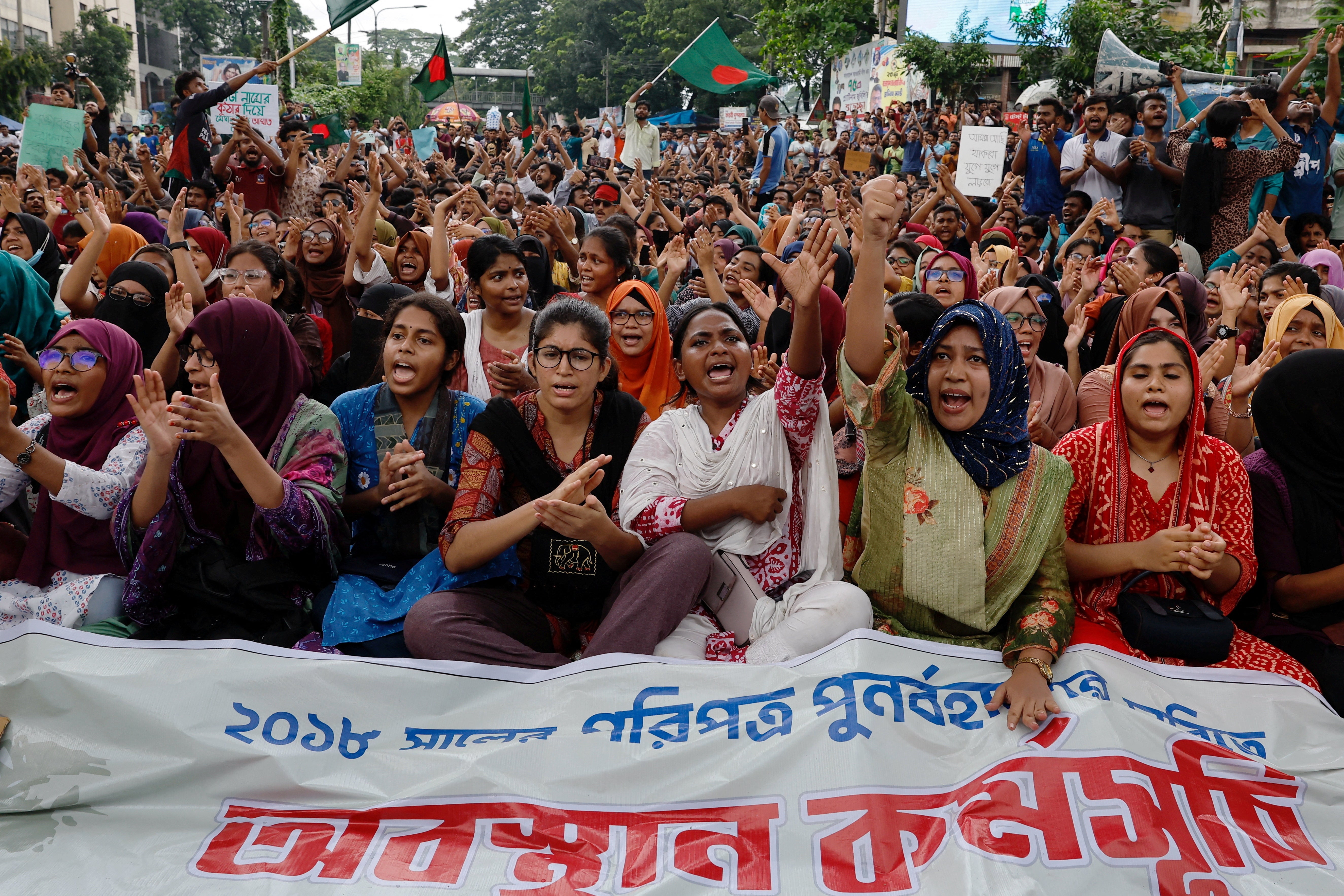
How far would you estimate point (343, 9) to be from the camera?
10.5 meters

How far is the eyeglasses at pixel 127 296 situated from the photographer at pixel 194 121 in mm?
4575

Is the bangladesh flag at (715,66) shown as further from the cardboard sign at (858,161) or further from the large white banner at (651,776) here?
the large white banner at (651,776)

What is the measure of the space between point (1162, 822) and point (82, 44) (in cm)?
4522

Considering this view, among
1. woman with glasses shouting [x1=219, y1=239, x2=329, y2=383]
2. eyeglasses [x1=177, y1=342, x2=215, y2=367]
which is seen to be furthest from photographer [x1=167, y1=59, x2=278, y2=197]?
eyeglasses [x1=177, y1=342, x2=215, y2=367]

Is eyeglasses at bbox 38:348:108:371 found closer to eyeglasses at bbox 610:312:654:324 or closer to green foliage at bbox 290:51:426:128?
eyeglasses at bbox 610:312:654:324

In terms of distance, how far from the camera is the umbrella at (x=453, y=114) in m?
36.5

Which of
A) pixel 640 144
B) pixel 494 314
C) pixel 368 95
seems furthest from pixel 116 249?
pixel 368 95

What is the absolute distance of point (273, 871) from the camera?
6.88ft

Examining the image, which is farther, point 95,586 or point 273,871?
point 95,586

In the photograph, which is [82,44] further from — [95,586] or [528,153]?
[95,586]

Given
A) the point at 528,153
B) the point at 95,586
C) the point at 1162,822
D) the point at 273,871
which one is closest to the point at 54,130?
the point at 528,153

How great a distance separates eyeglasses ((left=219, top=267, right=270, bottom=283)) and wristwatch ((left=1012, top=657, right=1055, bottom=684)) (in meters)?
3.50

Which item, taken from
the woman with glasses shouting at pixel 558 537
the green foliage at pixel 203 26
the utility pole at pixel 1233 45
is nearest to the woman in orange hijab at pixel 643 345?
the woman with glasses shouting at pixel 558 537

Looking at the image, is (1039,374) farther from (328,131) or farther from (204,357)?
(328,131)
